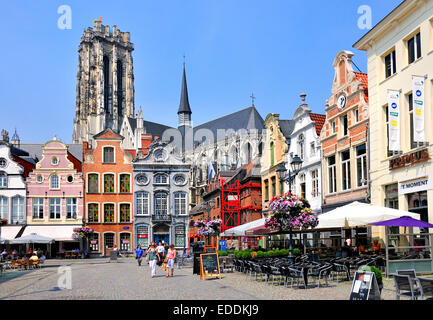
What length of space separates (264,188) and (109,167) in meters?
18.4

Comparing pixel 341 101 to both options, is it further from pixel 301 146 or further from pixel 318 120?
pixel 301 146

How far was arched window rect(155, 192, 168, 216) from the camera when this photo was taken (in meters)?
56.8

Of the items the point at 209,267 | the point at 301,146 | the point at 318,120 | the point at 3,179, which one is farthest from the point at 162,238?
the point at 209,267

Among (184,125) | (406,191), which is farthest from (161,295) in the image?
(184,125)

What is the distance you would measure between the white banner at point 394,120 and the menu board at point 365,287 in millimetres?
12961

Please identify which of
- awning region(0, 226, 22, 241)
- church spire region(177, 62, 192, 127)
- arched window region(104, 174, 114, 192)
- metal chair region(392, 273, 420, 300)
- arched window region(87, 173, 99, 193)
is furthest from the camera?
church spire region(177, 62, 192, 127)

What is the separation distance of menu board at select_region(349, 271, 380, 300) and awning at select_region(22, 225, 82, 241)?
44045 millimetres

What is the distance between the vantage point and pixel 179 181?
5800cm

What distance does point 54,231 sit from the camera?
5225 cm

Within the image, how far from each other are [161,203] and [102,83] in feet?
215

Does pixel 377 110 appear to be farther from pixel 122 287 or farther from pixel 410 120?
pixel 122 287

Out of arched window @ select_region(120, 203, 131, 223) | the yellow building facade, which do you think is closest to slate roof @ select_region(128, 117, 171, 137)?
arched window @ select_region(120, 203, 131, 223)

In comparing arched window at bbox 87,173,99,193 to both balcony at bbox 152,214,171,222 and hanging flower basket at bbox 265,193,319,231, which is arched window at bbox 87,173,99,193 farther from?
hanging flower basket at bbox 265,193,319,231

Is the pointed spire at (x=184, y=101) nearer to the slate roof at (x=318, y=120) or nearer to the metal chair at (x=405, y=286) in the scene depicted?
the slate roof at (x=318, y=120)
